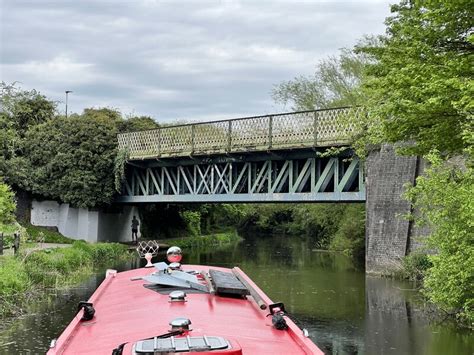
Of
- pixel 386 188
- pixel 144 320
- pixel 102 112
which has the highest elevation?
pixel 102 112

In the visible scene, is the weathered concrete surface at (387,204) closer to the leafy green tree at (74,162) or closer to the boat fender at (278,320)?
the leafy green tree at (74,162)

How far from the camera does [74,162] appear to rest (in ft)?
120

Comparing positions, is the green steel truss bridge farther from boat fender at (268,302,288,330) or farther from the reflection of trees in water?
boat fender at (268,302,288,330)

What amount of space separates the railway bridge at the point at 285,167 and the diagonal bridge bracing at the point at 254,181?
0.04 metres

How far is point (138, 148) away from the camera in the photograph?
3644 cm

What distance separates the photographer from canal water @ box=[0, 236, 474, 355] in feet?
45.4

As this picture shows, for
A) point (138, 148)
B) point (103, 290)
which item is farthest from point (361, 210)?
point (103, 290)

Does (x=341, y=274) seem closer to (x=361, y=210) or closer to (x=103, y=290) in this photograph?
(x=361, y=210)

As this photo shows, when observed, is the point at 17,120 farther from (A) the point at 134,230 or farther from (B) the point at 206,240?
(B) the point at 206,240

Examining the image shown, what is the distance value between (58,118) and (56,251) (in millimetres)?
15526

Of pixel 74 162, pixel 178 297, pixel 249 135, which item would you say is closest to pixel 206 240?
pixel 74 162

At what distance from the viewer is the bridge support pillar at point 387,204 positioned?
82.9 feet

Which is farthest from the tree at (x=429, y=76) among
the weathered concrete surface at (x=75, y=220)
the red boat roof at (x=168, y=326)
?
the weathered concrete surface at (x=75, y=220)

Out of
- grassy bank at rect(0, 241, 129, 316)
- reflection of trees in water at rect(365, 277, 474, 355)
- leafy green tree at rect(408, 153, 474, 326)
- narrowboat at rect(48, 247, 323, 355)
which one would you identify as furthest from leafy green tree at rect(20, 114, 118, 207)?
narrowboat at rect(48, 247, 323, 355)
